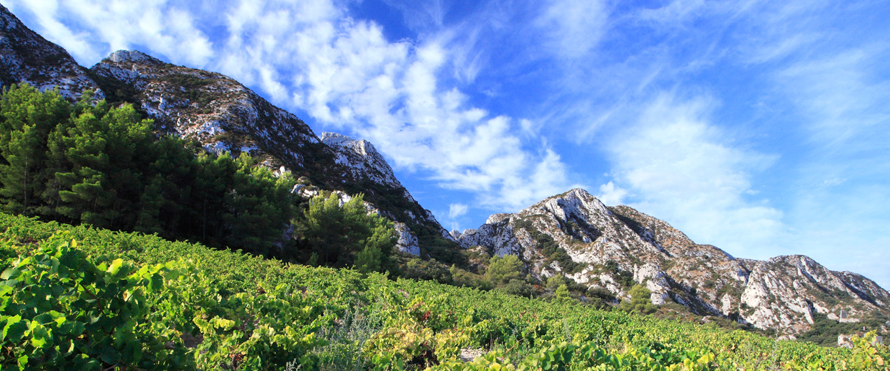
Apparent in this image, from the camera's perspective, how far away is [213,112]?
165ft

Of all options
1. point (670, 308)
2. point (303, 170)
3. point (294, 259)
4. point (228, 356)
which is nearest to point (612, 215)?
point (670, 308)

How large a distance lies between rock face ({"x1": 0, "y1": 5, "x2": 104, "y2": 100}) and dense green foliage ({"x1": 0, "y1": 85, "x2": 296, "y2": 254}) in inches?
1209

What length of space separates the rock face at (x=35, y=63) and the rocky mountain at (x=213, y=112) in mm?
84

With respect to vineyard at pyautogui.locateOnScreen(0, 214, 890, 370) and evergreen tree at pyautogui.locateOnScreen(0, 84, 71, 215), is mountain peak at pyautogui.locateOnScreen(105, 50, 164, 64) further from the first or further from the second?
vineyard at pyautogui.locateOnScreen(0, 214, 890, 370)

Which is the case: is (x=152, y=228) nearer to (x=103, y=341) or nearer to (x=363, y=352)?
(x=363, y=352)

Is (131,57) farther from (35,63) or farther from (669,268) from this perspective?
(669,268)

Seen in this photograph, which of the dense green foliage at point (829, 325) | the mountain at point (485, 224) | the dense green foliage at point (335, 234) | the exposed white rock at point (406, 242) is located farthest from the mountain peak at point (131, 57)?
the dense green foliage at point (829, 325)

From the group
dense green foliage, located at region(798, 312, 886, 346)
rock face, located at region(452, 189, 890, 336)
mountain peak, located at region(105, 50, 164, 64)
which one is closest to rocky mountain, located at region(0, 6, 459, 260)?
mountain peak, located at region(105, 50, 164, 64)

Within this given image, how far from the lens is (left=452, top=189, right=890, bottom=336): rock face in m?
54.5

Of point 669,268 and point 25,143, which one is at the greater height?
point 669,268

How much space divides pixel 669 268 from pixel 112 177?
271 feet

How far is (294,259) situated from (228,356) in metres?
25.0

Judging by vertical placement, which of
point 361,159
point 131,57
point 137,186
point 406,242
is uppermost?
point 131,57

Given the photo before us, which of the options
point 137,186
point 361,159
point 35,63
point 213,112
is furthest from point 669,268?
point 35,63
